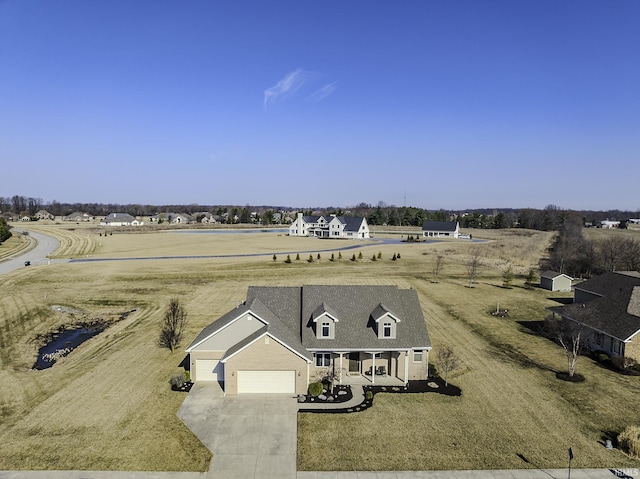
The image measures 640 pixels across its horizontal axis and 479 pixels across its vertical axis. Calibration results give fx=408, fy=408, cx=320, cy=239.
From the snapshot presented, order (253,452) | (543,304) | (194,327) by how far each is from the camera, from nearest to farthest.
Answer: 1. (253,452)
2. (194,327)
3. (543,304)

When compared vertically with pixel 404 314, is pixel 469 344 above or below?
below

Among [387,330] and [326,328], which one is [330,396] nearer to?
[326,328]

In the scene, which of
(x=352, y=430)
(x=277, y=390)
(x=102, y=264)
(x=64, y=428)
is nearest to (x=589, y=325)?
(x=352, y=430)

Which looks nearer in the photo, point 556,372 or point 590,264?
point 556,372

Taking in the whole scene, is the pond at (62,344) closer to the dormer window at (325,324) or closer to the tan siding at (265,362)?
the tan siding at (265,362)

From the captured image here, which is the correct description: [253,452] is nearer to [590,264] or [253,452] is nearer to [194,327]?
[194,327]

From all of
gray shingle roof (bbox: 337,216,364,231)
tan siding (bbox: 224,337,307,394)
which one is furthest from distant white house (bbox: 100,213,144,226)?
tan siding (bbox: 224,337,307,394)
